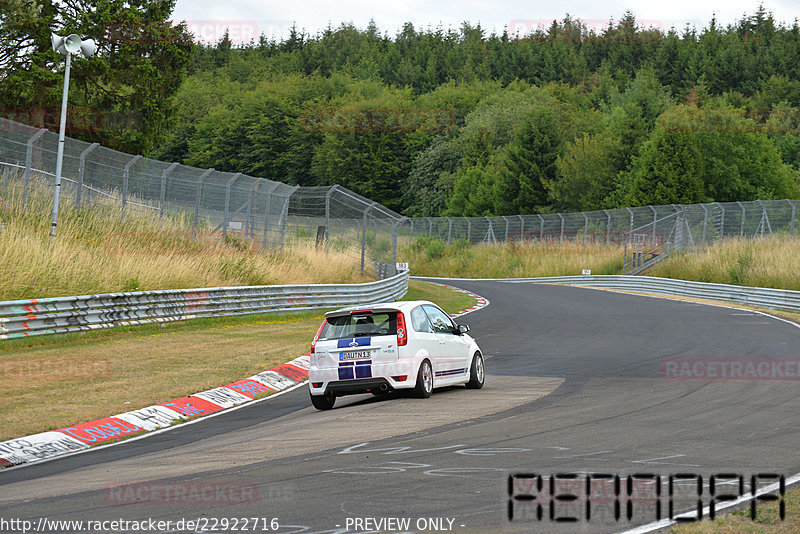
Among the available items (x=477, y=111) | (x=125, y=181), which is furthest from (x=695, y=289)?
(x=477, y=111)

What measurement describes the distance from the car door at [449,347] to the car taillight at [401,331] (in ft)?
2.83

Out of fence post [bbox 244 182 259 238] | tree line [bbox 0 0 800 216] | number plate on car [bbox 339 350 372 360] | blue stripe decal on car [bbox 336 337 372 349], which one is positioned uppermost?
tree line [bbox 0 0 800 216]

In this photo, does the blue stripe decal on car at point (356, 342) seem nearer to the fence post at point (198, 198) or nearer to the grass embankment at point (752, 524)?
the grass embankment at point (752, 524)

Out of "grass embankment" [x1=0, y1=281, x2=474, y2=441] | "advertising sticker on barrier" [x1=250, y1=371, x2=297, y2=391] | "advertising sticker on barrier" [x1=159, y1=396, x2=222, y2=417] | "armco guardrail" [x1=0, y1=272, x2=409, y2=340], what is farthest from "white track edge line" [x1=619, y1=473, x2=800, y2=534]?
"armco guardrail" [x1=0, y1=272, x2=409, y2=340]

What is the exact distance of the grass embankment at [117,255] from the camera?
1948 centimetres

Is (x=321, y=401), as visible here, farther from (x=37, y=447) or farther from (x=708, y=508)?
(x=708, y=508)

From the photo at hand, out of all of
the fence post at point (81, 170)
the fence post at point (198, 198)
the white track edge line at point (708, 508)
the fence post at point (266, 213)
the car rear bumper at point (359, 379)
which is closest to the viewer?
the white track edge line at point (708, 508)

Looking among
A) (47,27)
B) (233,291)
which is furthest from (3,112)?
(233,291)

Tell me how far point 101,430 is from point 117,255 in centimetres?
1263

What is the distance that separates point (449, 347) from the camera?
13242 millimetres

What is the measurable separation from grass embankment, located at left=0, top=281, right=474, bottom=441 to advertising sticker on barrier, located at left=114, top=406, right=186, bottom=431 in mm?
225

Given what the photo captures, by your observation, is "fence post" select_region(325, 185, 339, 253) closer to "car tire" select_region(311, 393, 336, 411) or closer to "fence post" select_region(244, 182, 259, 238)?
"fence post" select_region(244, 182, 259, 238)

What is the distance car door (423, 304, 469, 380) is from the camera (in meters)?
13.1

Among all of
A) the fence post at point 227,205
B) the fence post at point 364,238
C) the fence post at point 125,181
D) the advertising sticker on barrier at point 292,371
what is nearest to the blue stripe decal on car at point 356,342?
the advertising sticker on barrier at point 292,371
